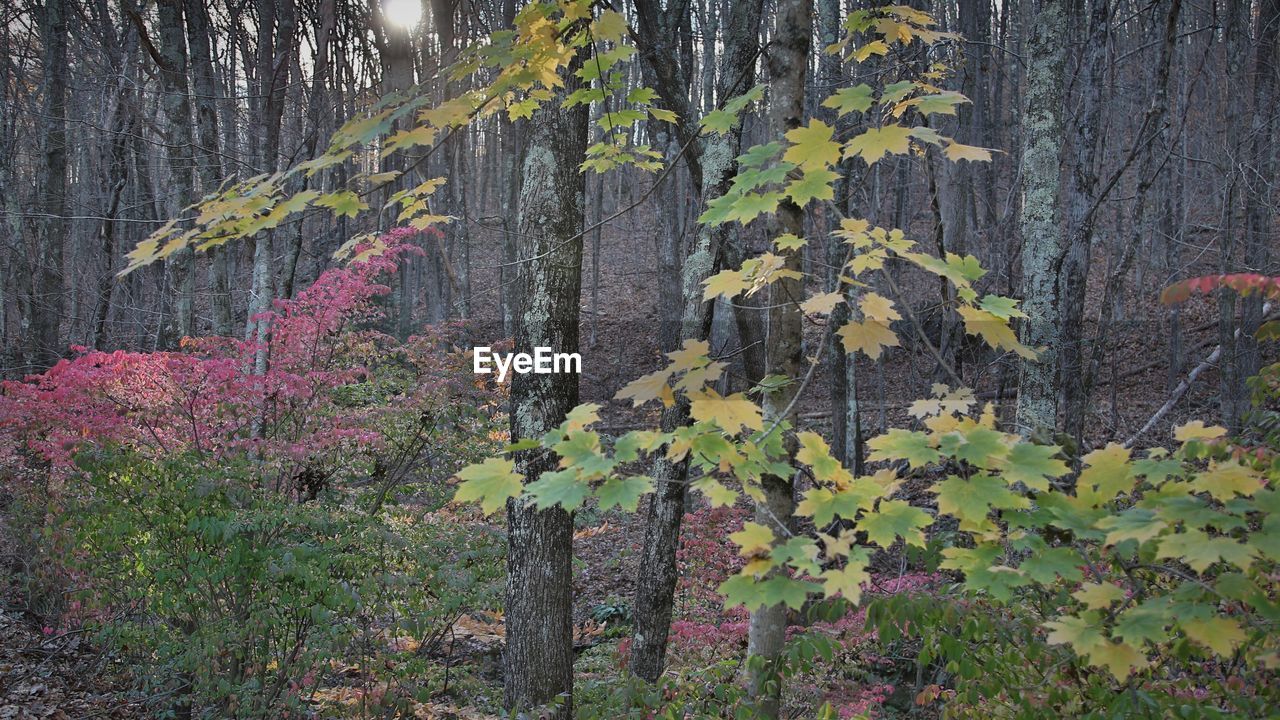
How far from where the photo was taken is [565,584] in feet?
14.0

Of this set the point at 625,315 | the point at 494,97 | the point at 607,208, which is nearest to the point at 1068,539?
the point at 494,97

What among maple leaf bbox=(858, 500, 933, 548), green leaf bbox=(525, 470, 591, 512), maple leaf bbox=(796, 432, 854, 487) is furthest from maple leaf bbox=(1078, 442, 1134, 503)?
green leaf bbox=(525, 470, 591, 512)

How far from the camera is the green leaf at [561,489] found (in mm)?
1896

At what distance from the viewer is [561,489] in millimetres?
1945

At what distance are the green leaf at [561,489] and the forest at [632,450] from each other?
0.05 feet

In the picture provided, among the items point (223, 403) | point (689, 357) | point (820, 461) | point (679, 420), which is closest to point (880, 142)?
point (689, 357)

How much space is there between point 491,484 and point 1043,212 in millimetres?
4539

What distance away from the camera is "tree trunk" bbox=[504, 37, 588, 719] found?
422 centimetres

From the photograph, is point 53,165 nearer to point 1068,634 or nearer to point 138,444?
point 138,444

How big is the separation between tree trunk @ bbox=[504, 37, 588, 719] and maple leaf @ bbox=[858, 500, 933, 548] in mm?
2366

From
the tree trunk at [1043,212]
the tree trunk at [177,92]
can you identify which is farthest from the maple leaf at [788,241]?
the tree trunk at [177,92]

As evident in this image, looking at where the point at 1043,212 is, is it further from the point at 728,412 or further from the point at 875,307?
the point at 728,412

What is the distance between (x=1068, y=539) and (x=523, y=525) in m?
2.79

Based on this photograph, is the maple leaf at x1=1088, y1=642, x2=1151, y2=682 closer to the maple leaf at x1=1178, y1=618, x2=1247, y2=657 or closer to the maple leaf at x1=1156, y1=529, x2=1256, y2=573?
the maple leaf at x1=1178, y1=618, x2=1247, y2=657
